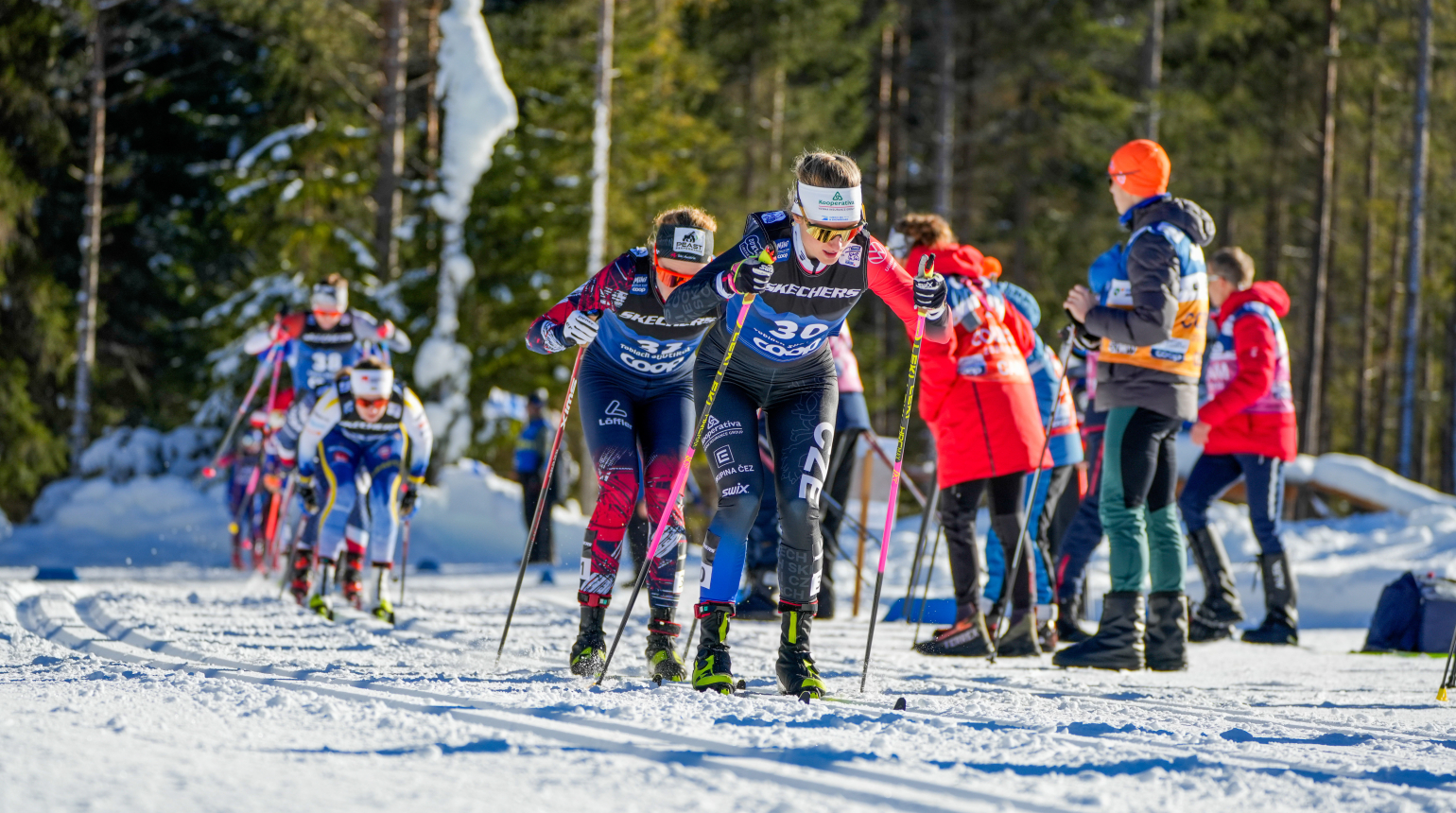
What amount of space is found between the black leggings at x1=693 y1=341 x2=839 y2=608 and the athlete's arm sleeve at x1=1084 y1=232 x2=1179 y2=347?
4.66 ft

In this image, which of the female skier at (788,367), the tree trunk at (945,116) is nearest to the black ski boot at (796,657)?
the female skier at (788,367)

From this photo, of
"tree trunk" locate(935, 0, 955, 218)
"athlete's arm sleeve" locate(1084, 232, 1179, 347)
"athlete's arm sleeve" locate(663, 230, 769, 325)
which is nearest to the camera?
"athlete's arm sleeve" locate(663, 230, 769, 325)

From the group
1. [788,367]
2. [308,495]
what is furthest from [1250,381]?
[308,495]

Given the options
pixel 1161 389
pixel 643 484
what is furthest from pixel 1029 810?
pixel 1161 389

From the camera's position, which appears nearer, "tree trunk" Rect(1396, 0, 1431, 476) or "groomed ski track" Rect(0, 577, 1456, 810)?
"groomed ski track" Rect(0, 577, 1456, 810)

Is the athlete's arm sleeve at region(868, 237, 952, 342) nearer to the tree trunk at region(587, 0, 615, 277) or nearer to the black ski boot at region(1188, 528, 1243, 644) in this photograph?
the black ski boot at region(1188, 528, 1243, 644)

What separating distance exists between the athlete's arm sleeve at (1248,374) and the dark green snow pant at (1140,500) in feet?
5.59

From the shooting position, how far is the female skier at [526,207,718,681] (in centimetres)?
517

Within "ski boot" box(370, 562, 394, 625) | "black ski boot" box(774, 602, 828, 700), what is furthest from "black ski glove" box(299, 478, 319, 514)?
"black ski boot" box(774, 602, 828, 700)

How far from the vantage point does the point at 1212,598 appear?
7.69 meters

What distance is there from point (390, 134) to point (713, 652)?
15.5 m

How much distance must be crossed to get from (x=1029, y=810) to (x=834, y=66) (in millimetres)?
28808

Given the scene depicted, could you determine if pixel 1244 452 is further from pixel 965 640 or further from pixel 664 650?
pixel 664 650

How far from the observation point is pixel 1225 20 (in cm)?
2338
